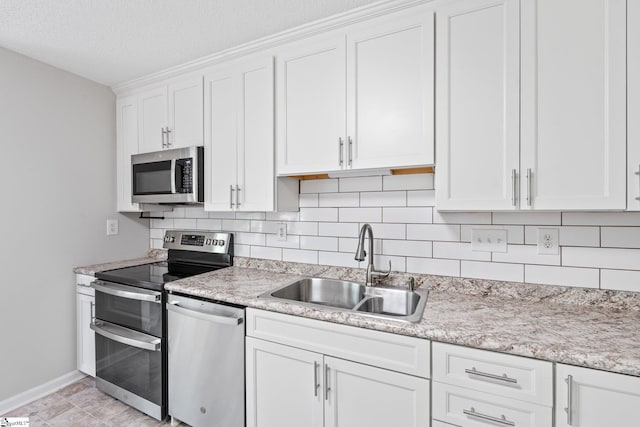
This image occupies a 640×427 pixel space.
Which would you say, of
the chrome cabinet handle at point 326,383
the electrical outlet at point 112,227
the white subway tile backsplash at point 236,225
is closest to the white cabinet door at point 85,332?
the electrical outlet at point 112,227

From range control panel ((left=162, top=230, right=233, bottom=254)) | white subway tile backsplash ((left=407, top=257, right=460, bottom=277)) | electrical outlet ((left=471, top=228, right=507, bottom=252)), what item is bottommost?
white subway tile backsplash ((left=407, top=257, right=460, bottom=277))

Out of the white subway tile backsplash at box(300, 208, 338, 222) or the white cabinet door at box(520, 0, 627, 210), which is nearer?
the white cabinet door at box(520, 0, 627, 210)

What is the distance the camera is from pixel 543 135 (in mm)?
1297

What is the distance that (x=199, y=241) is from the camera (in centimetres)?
249

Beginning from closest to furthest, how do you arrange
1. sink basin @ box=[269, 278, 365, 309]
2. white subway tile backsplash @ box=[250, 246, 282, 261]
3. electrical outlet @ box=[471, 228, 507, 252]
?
electrical outlet @ box=[471, 228, 507, 252], sink basin @ box=[269, 278, 365, 309], white subway tile backsplash @ box=[250, 246, 282, 261]

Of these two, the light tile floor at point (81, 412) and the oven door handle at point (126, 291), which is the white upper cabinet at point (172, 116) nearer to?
the oven door handle at point (126, 291)

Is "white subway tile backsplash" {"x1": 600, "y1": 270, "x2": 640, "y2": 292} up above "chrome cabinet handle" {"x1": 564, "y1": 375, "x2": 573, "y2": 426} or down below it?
above

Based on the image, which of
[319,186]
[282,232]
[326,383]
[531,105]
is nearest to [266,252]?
[282,232]

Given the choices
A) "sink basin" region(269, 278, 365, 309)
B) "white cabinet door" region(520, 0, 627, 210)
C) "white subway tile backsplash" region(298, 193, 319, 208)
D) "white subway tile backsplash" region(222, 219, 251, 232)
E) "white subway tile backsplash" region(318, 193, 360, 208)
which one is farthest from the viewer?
"white subway tile backsplash" region(222, 219, 251, 232)

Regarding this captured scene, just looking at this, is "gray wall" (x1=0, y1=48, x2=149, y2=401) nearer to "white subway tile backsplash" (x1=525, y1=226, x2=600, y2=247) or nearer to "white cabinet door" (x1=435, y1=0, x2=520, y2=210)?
"white cabinet door" (x1=435, y1=0, x2=520, y2=210)

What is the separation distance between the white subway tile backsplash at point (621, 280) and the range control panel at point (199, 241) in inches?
85.9

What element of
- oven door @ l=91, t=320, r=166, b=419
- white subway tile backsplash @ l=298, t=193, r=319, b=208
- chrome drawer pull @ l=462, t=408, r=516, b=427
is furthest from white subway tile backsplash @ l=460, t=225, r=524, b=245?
oven door @ l=91, t=320, r=166, b=419

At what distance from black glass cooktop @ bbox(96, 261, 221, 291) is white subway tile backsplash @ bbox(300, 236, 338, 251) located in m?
0.74

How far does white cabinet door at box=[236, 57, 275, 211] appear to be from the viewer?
6.34ft
